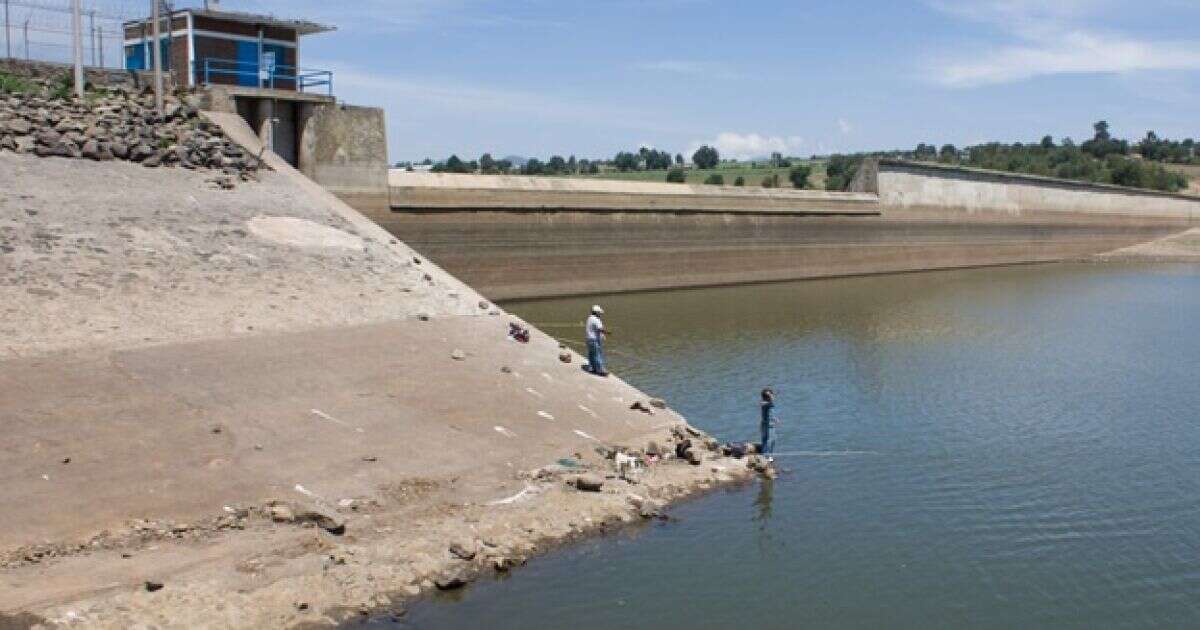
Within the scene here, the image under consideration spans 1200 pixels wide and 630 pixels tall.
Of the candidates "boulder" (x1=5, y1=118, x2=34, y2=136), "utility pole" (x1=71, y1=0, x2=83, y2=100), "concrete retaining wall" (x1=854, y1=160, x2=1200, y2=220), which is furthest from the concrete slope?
"concrete retaining wall" (x1=854, y1=160, x2=1200, y2=220)

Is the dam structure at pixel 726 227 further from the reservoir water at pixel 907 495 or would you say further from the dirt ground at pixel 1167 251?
the reservoir water at pixel 907 495

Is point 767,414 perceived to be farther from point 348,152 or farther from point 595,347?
point 348,152

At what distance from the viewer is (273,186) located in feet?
88.7

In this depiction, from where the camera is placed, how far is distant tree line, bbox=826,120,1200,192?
4215 inches

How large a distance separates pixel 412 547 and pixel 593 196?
1284 inches

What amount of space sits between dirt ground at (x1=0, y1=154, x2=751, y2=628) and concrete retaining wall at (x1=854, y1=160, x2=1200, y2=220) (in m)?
42.5

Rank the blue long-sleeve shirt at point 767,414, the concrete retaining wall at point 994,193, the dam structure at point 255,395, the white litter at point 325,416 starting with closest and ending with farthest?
the dam structure at point 255,395 < the white litter at point 325,416 < the blue long-sleeve shirt at point 767,414 < the concrete retaining wall at point 994,193

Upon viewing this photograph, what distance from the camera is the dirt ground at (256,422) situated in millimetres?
11711

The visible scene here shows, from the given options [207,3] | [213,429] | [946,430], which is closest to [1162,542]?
[946,430]

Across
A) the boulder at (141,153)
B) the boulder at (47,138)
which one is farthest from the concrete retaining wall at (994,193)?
the boulder at (47,138)

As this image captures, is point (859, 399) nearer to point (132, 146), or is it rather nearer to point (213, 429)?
point (213, 429)

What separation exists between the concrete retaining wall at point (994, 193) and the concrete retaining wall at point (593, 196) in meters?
2.27

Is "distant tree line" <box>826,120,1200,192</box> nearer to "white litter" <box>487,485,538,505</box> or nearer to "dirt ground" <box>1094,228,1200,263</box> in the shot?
"dirt ground" <box>1094,228,1200,263</box>

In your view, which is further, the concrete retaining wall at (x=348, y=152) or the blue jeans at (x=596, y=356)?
the concrete retaining wall at (x=348, y=152)
